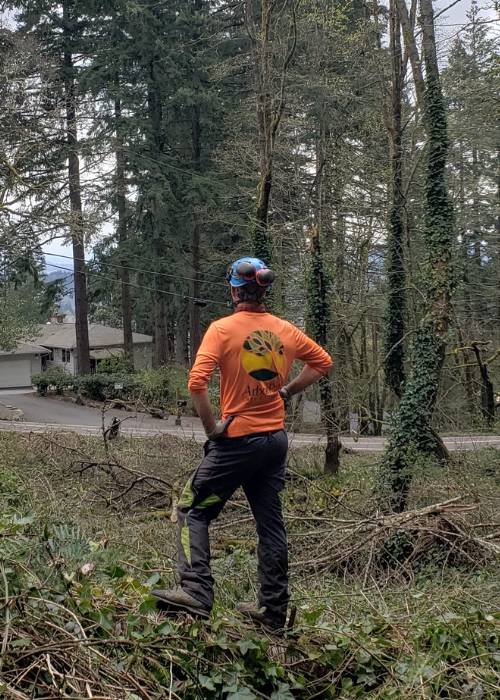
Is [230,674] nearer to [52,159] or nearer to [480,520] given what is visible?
[480,520]

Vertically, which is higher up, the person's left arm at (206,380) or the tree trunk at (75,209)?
the tree trunk at (75,209)

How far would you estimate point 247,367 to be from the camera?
3410mm

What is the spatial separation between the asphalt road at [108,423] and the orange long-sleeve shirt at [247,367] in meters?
9.40

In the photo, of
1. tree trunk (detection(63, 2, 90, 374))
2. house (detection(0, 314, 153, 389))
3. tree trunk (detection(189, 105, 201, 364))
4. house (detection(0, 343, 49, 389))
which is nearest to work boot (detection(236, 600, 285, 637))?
tree trunk (detection(63, 2, 90, 374))

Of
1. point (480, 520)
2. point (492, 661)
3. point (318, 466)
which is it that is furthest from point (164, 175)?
point (492, 661)

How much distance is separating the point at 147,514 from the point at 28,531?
13.8 feet

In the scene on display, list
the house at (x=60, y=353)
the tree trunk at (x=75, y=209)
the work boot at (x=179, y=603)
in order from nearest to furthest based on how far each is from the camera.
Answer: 1. the work boot at (x=179, y=603)
2. the tree trunk at (x=75, y=209)
3. the house at (x=60, y=353)

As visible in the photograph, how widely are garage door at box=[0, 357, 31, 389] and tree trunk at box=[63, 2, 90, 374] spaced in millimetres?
16165

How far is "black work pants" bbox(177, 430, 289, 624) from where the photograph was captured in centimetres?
336

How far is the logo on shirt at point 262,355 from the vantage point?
3410 millimetres

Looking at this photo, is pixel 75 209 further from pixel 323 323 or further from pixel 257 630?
pixel 257 630

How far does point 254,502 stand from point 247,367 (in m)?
0.77

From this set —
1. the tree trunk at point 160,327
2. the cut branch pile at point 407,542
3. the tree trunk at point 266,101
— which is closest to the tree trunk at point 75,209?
the tree trunk at point 160,327

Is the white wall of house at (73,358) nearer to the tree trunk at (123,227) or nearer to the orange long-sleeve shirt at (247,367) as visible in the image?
the tree trunk at (123,227)
